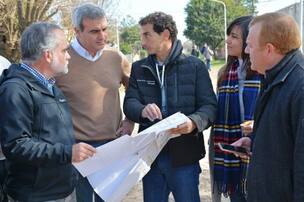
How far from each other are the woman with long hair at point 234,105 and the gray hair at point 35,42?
4.38ft

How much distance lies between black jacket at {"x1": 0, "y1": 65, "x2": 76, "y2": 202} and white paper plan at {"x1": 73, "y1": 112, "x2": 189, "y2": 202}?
213mm

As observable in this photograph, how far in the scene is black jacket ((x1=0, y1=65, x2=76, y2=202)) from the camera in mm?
2348

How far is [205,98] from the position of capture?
315 cm

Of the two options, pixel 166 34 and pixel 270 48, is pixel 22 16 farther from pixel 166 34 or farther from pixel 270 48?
pixel 270 48

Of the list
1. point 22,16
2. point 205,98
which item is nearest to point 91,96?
point 205,98

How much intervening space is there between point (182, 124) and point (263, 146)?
781mm

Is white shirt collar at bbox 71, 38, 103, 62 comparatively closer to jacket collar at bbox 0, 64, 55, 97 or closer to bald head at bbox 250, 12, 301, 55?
jacket collar at bbox 0, 64, 55, 97

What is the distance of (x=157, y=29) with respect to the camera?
3.19 m

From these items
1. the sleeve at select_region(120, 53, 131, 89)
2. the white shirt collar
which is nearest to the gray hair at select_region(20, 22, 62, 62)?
the white shirt collar

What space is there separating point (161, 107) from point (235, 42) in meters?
0.74

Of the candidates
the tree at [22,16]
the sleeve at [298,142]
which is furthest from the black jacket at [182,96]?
the tree at [22,16]

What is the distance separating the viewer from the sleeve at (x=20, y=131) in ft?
7.67

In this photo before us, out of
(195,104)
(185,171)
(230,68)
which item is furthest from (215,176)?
(230,68)

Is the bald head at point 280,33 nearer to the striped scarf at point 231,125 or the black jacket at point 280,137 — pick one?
the black jacket at point 280,137
